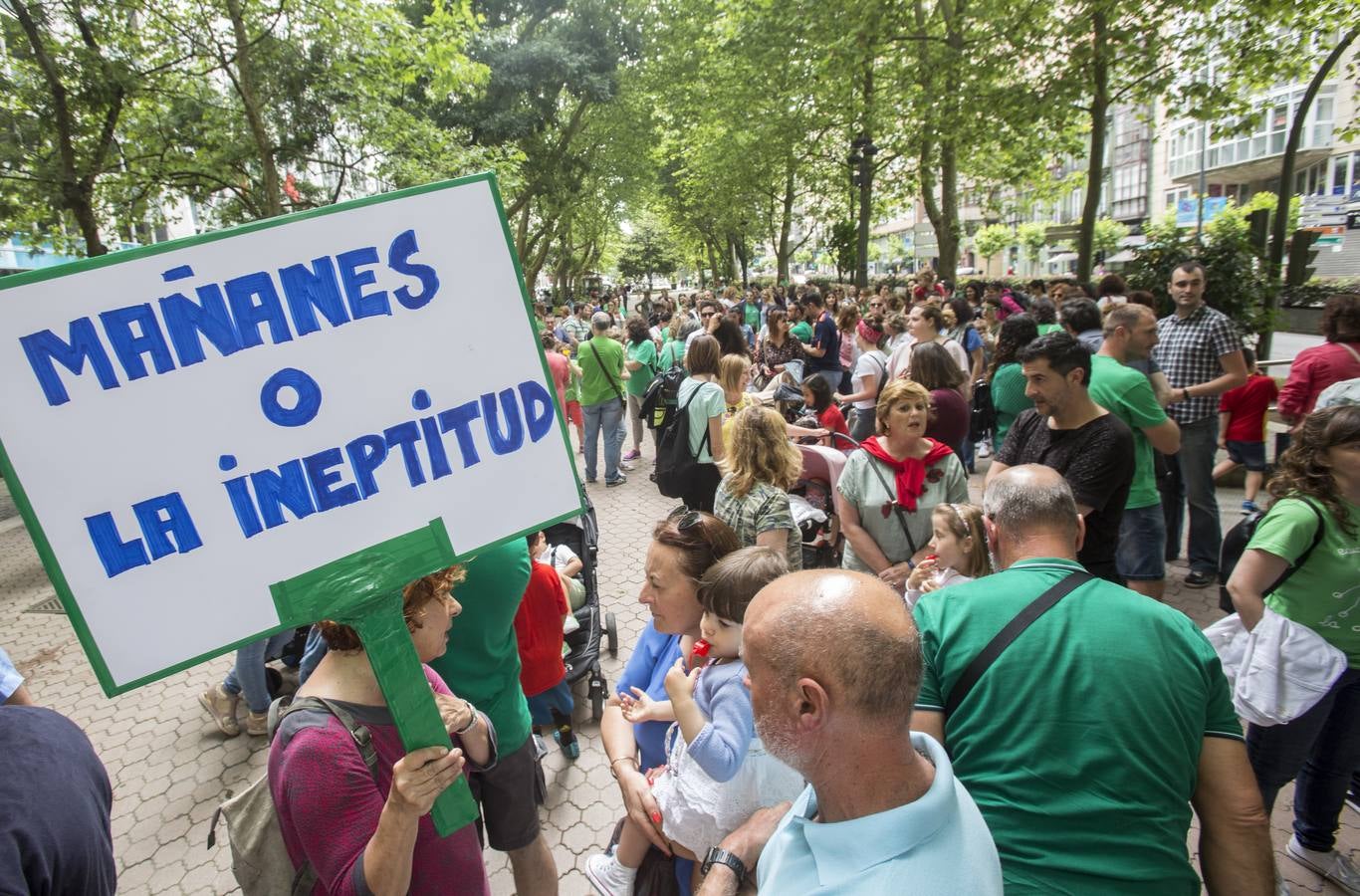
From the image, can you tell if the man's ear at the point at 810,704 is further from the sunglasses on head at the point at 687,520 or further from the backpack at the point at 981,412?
the backpack at the point at 981,412

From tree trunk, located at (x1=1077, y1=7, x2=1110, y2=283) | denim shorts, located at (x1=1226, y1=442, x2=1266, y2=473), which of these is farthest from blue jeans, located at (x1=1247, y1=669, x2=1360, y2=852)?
tree trunk, located at (x1=1077, y1=7, x2=1110, y2=283)

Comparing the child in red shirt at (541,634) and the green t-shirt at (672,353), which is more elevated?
the green t-shirt at (672,353)

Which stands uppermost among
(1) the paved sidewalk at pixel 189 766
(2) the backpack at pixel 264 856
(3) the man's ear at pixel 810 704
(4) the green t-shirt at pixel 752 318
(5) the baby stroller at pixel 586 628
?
(3) the man's ear at pixel 810 704

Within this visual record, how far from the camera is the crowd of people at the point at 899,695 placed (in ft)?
4.05

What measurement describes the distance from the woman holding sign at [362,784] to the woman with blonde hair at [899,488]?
2222mm

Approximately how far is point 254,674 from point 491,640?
2358 mm

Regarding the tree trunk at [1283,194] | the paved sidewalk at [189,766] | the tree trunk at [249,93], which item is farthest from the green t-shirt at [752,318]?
the paved sidewalk at [189,766]

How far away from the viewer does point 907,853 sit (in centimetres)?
112

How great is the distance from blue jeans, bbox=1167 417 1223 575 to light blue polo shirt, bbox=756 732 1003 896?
4.76 metres

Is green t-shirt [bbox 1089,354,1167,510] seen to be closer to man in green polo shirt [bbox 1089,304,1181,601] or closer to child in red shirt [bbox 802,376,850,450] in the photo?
man in green polo shirt [bbox 1089,304,1181,601]

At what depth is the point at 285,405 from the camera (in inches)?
52.7

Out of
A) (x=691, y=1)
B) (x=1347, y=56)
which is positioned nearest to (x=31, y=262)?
(x=691, y=1)

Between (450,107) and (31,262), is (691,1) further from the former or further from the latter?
(31,262)

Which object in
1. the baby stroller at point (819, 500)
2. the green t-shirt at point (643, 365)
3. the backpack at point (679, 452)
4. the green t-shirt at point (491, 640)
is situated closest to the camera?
the green t-shirt at point (491, 640)
